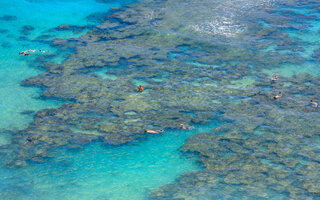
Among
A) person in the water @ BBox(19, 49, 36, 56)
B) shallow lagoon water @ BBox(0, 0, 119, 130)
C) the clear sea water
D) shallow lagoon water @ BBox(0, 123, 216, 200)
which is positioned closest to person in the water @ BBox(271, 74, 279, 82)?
the clear sea water

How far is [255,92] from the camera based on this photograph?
20.5 feet

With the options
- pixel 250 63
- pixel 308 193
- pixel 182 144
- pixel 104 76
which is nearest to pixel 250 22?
pixel 250 63

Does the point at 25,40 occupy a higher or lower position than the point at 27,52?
higher

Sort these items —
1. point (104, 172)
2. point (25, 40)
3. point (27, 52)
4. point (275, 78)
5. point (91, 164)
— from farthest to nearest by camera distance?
point (25, 40) < point (27, 52) < point (275, 78) < point (91, 164) < point (104, 172)

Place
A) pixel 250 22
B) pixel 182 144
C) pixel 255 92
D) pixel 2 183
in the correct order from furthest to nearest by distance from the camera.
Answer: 1. pixel 250 22
2. pixel 255 92
3. pixel 182 144
4. pixel 2 183

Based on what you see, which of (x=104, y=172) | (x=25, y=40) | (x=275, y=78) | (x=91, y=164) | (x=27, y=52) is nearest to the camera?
(x=104, y=172)

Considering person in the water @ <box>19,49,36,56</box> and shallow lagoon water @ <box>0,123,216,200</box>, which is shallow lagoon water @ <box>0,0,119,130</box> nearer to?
person in the water @ <box>19,49,36,56</box>

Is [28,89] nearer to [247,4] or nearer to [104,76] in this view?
[104,76]

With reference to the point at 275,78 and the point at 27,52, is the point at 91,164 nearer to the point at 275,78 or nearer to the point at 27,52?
the point at 275,78

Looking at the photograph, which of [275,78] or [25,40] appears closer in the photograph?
[275,78]

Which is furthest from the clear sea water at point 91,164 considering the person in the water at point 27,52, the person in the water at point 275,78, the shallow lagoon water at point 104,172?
the person in the water at point 27,52

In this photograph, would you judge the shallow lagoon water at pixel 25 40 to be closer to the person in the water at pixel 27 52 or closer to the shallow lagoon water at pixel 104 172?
the person in the water at pixel 27 52

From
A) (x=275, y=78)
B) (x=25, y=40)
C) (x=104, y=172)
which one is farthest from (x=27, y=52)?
(x=275, y=78)

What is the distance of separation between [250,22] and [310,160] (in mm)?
4755
